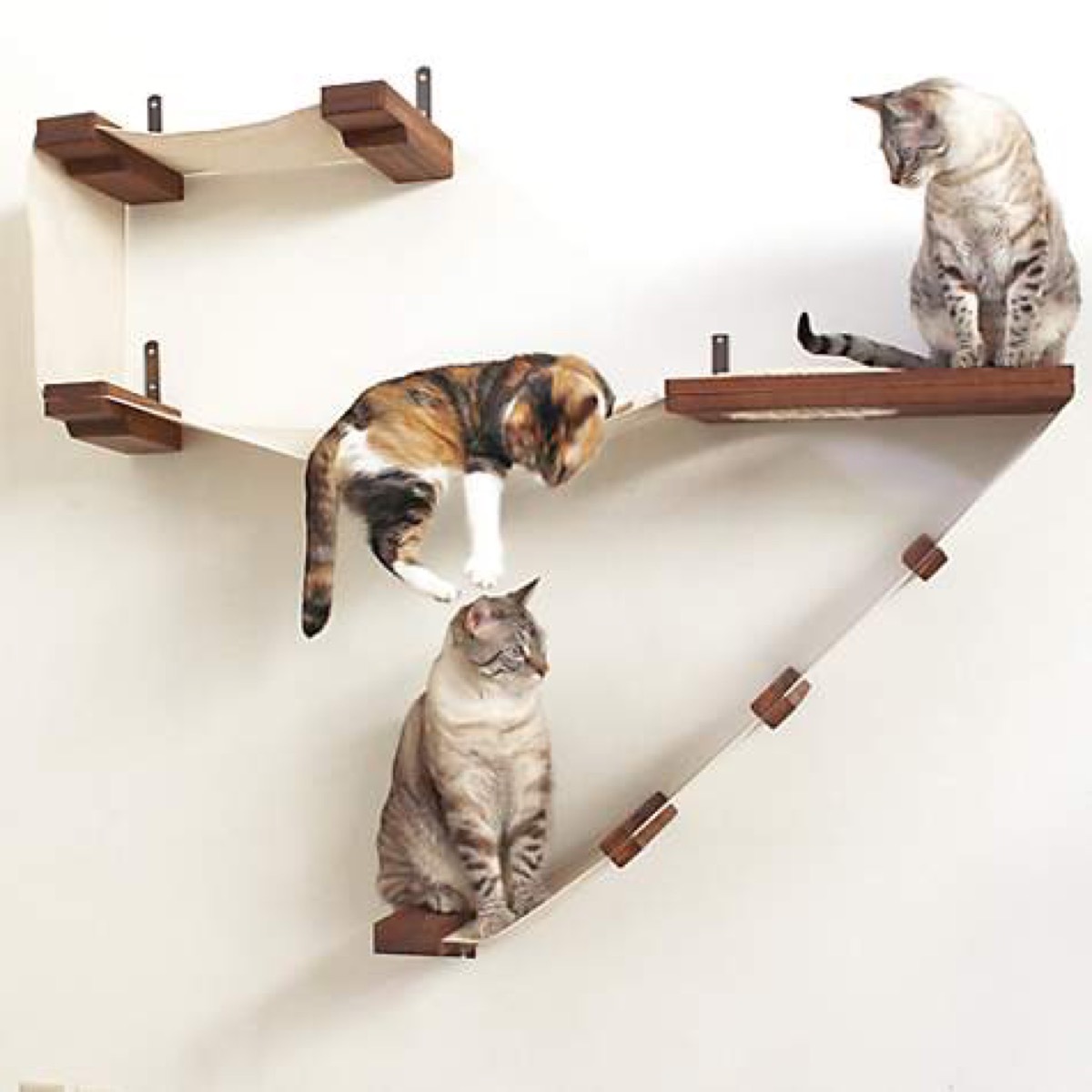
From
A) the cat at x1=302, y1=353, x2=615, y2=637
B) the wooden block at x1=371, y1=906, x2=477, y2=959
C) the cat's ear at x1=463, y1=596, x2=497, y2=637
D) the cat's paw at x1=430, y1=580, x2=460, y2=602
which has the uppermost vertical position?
the cat at x1=302, y1=353, x2=615, y2=637

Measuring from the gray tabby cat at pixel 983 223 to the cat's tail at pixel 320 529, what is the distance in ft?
1.71

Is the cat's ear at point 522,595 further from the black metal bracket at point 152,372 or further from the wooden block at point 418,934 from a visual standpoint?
the black metal bracket at point 152,372

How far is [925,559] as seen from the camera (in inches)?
A: 52.3

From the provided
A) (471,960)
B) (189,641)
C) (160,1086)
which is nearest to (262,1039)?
(160,1086)

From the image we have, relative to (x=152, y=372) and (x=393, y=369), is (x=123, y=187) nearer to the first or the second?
(x=152, y=372)

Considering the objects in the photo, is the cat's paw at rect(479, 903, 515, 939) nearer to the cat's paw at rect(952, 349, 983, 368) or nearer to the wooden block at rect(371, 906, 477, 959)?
the wooden block at rect(371, 906, 477, 959)

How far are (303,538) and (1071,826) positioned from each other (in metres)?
0.77

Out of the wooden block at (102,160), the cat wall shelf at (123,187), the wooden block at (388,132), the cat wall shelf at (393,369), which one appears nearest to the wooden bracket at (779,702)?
the cat wall shelf at (393,369)

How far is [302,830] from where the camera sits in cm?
154

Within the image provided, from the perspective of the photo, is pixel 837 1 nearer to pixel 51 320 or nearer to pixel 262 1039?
pixel 51 320

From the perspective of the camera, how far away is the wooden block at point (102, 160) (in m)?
1.47

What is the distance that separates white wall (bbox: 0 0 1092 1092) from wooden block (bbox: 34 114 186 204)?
0.28 ft

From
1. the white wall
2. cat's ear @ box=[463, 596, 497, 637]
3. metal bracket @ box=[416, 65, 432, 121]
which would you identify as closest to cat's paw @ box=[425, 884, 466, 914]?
the white wall

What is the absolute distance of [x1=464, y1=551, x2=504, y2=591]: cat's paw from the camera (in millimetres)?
1270
